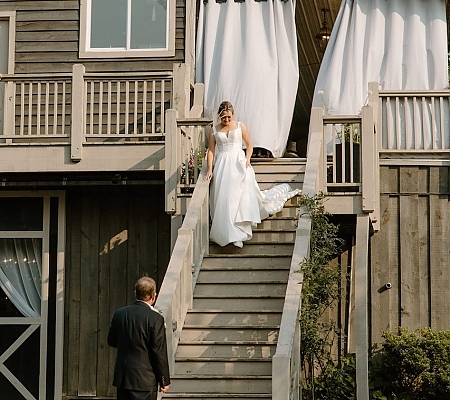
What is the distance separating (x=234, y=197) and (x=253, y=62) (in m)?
2.89

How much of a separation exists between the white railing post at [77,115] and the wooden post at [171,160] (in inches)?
Answer: 49.6

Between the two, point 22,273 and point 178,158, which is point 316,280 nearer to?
point 178,158

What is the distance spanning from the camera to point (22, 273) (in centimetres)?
1377

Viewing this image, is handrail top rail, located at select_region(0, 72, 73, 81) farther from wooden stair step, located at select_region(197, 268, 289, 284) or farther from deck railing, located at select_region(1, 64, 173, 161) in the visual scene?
wooden stair step, located at select_region(197, 268, 289, 284)

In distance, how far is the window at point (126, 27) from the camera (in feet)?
45.9

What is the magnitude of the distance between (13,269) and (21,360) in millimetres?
1167

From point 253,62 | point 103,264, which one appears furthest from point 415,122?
point 103,264

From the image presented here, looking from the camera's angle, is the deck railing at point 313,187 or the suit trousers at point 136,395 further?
the deck railing at point 313,187

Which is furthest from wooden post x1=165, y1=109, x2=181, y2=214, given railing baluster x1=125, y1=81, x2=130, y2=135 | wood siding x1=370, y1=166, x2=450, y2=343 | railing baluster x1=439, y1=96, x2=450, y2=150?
railing baluster x1=439, y1=96, x2=450, y2=150

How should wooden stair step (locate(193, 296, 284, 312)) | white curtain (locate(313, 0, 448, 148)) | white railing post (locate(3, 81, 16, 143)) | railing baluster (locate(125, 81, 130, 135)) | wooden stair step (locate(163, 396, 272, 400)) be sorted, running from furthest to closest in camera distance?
white curtain (locate(313, 0, 448, 148)) < white railing post (locate(3, 81, 16, 143)) < railing baluster (locate(125, 81, 130, 135)) < wooden stair step (locate(193, 296, 284, 312)) < wooden stair step (locate(163, 396, 272, 400))

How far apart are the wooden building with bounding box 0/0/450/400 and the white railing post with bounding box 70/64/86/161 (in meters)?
0.02

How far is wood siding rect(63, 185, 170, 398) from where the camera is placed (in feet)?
44.1

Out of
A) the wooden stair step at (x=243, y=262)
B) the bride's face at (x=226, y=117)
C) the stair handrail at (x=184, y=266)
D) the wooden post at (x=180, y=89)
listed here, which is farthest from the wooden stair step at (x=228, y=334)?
the wooden post at (x=180, y=89)

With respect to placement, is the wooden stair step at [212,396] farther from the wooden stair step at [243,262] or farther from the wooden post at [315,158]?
the wooden post at [315,158]
